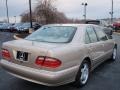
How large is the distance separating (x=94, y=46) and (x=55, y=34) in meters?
1.10

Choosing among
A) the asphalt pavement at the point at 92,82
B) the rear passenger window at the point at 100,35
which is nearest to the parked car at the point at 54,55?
the asphalt pavement at the point at 92,82

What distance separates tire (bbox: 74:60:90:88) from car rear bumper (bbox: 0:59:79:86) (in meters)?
0.28

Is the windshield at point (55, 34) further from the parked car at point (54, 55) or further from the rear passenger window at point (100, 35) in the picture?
the rear passenger window at point (100, 35)

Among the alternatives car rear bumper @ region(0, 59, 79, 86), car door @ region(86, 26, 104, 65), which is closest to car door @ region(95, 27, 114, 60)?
car door @ region(86, 26, 104, 65)

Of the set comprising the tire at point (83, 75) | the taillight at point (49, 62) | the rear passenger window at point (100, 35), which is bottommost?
the tire at point (83, 75)

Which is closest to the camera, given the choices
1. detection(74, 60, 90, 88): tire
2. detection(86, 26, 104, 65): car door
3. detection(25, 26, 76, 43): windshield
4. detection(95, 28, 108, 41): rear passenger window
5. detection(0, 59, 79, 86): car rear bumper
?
detection(0, 59, 79, 86): car rear bumper

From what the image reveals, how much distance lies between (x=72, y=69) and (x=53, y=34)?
1185mm

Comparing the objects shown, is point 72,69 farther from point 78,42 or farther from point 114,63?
point 114,63

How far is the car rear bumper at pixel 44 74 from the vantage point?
167 inches

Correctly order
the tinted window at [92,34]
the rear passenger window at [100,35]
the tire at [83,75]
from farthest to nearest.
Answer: the rear passenger window at [100,35] < the tinted window at [92,34] < the tire at [83,75]

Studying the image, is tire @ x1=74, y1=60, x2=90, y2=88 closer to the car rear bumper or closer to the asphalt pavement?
the asphalt pavement

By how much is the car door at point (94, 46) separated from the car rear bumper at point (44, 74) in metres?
1.03

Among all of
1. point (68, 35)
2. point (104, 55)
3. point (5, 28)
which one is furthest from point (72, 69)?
point (5, 28)

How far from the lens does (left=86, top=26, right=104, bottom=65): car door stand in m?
5.70
